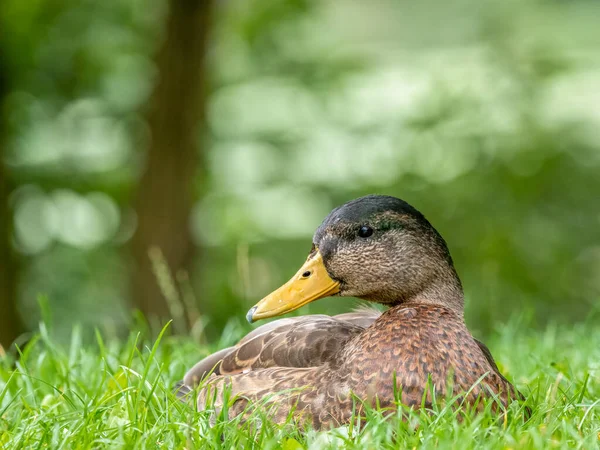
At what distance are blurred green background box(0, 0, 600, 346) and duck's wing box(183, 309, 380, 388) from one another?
181 inches

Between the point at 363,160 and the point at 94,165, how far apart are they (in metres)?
2.94

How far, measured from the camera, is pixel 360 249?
2801mm

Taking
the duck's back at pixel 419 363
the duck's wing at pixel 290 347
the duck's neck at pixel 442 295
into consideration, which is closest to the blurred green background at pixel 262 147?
the duck's wing at pixel 290 347

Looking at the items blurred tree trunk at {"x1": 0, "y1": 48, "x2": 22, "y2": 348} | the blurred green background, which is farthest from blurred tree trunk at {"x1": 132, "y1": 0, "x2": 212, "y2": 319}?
blurred tree trunk at {"x1": 0, "y1": 48, "x2": 22, "y2": 348}

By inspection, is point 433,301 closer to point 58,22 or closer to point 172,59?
point 172,59

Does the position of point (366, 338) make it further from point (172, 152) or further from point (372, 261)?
point (172, 152)

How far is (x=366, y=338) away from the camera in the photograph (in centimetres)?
269

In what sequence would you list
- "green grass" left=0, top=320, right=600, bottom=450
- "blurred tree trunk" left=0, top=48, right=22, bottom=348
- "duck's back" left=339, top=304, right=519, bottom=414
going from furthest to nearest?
"blurred tree trunk" left=0, top=48, right=22, bottom=348 < "duck's back" left=339, top=304, right=519, bottom=414 < "green grass" left=0, top=320, right=600, bottom=450

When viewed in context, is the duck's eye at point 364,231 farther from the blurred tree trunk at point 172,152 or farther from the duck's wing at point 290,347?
the blurred tree trunk at point 172,152

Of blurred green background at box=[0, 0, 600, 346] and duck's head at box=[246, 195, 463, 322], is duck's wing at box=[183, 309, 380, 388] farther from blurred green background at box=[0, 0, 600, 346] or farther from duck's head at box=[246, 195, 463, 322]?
blurred green background at box=[0, 0, 600, 346]

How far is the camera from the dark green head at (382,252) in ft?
9.21

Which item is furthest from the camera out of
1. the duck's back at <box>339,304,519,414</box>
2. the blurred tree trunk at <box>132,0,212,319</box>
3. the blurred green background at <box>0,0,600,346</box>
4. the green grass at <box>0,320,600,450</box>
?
the blurred green background at <box>0,0,600,346</box>

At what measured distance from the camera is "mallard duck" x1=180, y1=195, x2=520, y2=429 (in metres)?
2.53

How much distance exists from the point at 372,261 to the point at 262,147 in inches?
269
